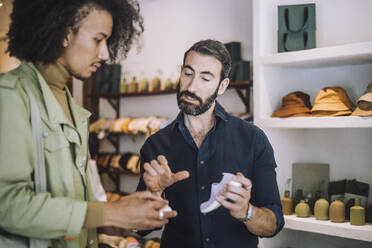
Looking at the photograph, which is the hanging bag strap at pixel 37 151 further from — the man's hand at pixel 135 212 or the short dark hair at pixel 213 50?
the short dark hair at pixel 213 50

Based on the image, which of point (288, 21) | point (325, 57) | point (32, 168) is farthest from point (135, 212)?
point (288, 21)

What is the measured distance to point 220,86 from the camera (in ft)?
6.72

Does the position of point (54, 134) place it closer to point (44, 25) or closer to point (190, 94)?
point (44, 25)

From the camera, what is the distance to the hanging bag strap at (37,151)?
114 cm

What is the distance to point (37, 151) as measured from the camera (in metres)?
1.14

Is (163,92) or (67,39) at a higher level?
(67,39)

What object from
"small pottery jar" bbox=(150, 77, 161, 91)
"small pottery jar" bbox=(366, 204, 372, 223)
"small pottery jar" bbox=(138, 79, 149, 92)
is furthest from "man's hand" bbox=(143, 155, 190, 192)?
"small pottery jar" bbox=(138, 79, 149, 92)

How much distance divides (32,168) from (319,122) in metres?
1.86

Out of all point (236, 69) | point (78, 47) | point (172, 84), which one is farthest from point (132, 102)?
point (78, 47)

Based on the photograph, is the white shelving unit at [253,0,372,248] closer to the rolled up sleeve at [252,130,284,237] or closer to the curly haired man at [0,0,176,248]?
the rolled up sleeve at [252,130,284,237]

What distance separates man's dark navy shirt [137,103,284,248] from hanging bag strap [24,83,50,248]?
77cm

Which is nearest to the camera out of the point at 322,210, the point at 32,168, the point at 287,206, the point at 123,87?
the point at 32,168

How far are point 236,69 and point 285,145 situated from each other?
103 cm

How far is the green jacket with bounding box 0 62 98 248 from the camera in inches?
41.0
